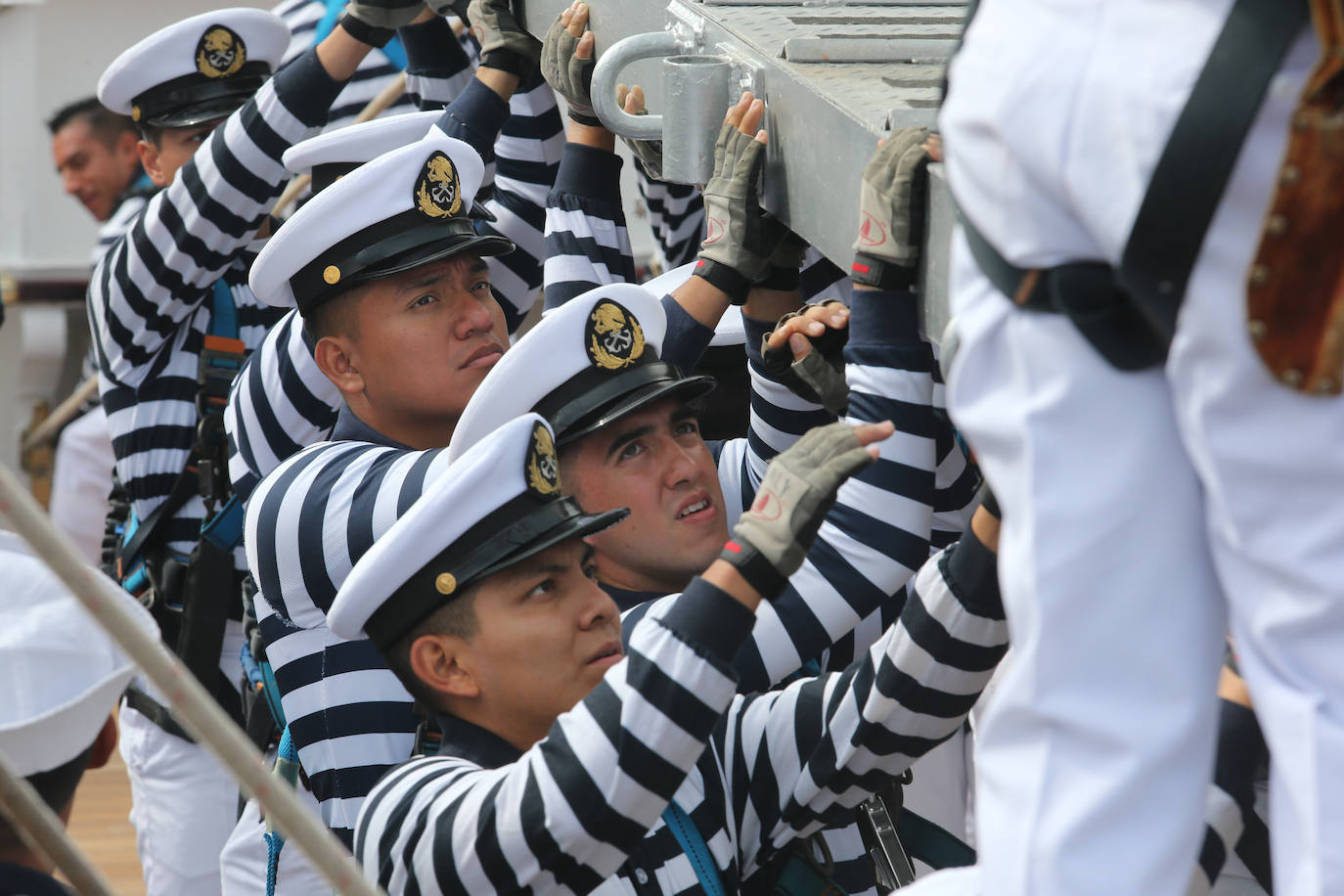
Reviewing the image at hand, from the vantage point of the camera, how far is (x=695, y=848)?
1686mm

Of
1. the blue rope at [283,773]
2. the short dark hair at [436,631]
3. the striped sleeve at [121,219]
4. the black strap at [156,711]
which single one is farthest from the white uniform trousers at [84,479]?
the short dark hair at [436,631]

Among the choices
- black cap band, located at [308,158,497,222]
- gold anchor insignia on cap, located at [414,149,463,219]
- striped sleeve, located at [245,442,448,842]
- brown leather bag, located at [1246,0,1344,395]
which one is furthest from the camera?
black cap band, located at [308,158,497,222]

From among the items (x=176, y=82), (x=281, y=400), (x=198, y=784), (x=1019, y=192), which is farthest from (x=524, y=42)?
(x=1019, y=192)

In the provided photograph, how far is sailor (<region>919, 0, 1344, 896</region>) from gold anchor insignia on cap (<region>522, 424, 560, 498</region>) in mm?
776

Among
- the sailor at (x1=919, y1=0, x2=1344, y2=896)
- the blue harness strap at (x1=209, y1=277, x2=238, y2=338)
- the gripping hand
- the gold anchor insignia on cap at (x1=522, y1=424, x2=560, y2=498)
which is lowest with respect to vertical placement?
the blue harness strap at (x1=209, y1=277, x2=238, y2=338)

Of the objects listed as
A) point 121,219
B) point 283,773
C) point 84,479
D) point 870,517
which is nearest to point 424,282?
point 283,773

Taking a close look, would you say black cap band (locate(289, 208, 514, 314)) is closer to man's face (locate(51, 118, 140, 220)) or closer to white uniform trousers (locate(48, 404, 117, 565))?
man's face (locate(51, 118, 140, 220))

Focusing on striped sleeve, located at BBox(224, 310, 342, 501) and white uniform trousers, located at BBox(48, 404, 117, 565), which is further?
white uniform trousers, located at BBox(48, 404, 117, 565)

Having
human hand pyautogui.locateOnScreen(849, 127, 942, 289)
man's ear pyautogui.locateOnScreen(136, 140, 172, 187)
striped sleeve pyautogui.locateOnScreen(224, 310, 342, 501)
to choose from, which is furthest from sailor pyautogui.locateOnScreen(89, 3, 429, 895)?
human hand pyautogui.locateOnScreen(849, 127, 942, 289)

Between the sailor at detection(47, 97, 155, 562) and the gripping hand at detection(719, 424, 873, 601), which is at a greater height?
the gripping hand at detection(719, 424, 873, 601)

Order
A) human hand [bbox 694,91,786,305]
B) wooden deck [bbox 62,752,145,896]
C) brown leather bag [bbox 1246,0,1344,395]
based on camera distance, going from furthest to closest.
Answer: wooden deck [bbox 62,752,145,896] < human hand [bbox 694,91,786,305] < brown leather bag [bbox 1246,0,1344,395]

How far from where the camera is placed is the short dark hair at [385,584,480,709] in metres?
1.74

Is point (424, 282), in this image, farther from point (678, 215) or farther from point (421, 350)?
point (678, 215)

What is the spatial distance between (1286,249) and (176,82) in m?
2.90
